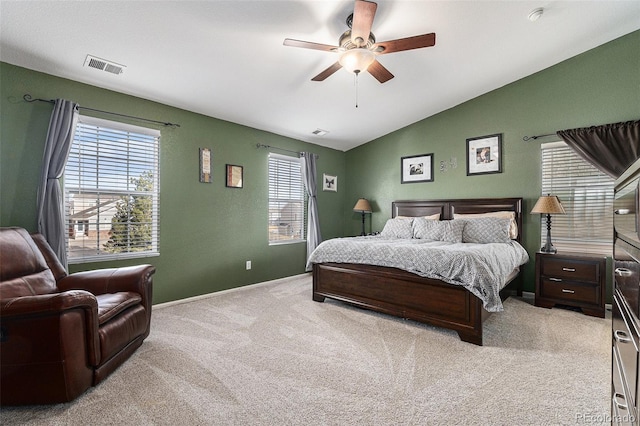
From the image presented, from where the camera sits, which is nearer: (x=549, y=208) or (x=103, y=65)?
(x=103, y=65)

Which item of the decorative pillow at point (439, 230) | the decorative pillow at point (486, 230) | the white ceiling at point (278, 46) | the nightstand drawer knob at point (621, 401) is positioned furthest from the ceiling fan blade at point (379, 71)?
the nightstand drawer knob at point (621, 401)

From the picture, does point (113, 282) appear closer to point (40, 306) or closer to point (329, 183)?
point (40, 306)

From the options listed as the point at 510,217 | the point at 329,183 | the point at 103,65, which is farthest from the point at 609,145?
the point at 103,65

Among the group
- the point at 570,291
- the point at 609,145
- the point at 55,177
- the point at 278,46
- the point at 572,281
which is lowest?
the point at 570,291

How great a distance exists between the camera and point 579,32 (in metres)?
3.26

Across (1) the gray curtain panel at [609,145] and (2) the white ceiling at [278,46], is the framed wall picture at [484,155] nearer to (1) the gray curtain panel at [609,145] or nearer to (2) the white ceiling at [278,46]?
(2) the white ceiling at [278,46]

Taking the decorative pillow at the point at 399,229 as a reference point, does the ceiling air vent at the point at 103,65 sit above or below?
above

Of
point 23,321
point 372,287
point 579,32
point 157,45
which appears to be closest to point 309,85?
point 157,45

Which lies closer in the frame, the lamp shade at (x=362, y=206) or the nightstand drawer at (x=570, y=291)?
the nightstand drawer at (x=570, y=291)

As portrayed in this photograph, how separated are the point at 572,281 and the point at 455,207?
173 centimetres

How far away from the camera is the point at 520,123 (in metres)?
4.17

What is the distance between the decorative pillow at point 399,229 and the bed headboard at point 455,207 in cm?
53

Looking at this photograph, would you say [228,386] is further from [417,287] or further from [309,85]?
[309,85]

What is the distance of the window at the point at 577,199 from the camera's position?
3.60 m
